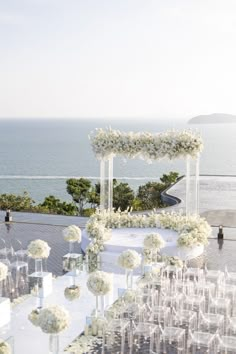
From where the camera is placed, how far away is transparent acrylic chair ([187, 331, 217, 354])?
32.2 feet

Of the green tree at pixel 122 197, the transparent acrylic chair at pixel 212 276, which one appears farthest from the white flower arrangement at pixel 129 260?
the green tree at pixel 122 197

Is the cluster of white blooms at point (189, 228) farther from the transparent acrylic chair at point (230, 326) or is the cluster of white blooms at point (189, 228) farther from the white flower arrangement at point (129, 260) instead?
the transparent acrylic chair at point (230, 326)

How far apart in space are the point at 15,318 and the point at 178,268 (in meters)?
4.48

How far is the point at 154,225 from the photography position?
18.6m

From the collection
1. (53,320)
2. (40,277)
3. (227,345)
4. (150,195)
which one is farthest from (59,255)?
(150,195)

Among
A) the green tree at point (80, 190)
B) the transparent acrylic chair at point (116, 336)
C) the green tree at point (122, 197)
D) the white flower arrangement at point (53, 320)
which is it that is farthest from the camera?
the green tree at point (80, 190)

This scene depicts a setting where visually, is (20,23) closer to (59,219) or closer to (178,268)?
(59,219)

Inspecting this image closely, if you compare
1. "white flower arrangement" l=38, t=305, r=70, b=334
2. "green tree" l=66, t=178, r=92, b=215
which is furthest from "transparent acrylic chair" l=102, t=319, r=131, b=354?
"green tree" l=66, t=178, r=92, b=215

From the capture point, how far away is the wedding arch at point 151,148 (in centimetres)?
1742

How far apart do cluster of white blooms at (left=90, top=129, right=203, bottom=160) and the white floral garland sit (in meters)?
1.98

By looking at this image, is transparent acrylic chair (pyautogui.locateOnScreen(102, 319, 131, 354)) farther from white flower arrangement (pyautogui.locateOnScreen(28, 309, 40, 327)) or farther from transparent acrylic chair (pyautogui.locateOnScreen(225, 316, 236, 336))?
transparent acrylic chair (pyautogui.locateOnScreen(225, 316, 236, 336))

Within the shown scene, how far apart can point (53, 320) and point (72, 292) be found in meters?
4.64

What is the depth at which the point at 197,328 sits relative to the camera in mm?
11422

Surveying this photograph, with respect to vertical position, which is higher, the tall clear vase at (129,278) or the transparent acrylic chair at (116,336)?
the tall clear vase at (129,278)
